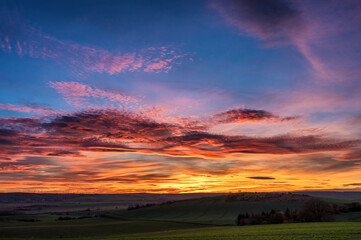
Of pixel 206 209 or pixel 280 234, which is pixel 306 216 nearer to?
pixel 280 234

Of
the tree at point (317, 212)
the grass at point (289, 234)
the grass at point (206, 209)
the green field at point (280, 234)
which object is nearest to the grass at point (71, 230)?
the green field at point (280, 234)

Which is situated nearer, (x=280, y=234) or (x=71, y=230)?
(x=280, y=234)

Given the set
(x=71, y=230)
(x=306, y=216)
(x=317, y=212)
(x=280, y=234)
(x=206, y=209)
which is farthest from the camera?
(x=206, y=209)

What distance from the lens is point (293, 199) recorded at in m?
134

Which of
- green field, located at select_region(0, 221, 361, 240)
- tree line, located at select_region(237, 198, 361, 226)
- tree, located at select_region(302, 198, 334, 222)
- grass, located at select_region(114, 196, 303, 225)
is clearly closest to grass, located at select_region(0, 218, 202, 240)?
green field, located at select_region(0, 221, 361, 240)

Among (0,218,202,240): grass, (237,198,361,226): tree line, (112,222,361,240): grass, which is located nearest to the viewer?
(112,222,361,240): grass

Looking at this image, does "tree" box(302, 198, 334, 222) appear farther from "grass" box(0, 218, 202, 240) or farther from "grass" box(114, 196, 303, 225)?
"grass" box(114, 196, 303, 225)

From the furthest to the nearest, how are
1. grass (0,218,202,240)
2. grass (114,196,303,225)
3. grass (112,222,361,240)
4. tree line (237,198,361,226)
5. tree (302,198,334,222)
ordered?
grass (114,196,303,225), tree line (237,198,361,226), tree (302,198,334,222), grass (0,218,202,240), grass (112,222,361,240)

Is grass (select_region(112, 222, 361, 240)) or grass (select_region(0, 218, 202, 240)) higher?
grass (select_region(112, 222, 361, 240))

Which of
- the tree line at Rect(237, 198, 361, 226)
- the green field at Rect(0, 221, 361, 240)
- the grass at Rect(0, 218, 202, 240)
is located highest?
the green field at Rect(0, 221, 361, 240)

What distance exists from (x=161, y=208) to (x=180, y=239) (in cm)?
11773

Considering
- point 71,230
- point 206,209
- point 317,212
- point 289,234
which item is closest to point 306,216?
point 317,212

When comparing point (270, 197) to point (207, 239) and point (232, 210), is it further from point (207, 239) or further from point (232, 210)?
point (207, 239)

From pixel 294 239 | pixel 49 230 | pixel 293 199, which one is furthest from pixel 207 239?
pixel 293 199
